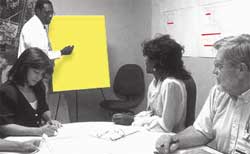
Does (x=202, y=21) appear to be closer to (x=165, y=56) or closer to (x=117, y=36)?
(x=165, y=56)

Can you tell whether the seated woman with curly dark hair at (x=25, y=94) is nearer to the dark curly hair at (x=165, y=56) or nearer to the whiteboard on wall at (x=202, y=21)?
the dark curly hair at (x=165, y=56)

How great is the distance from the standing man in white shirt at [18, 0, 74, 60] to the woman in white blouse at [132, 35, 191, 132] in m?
1.58

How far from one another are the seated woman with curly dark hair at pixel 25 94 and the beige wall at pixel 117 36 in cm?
225

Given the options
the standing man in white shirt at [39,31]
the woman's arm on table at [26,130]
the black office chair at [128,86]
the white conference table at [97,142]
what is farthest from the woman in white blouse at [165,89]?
the black office chair at [128,86]

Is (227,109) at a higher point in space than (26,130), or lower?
higher

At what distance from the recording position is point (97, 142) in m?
1.90

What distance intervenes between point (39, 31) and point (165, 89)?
1.98 metres

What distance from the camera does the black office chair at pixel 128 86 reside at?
4328 mm

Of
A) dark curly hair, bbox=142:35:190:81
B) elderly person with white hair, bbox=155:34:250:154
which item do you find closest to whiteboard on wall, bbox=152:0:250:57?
dark curly hair, bbox=142:35:190:81

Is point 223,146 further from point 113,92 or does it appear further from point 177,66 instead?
point 113,92

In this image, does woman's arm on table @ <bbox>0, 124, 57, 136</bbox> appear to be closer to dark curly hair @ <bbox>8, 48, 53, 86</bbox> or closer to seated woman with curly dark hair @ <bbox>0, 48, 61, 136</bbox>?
seated woman with curly dark hair @ <bbox>0, 48, 61, 136</bbox>

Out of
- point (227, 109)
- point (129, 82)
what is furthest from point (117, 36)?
point (227, 109)

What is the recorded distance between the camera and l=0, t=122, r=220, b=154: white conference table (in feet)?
5.69

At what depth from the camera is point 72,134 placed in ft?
6.77
